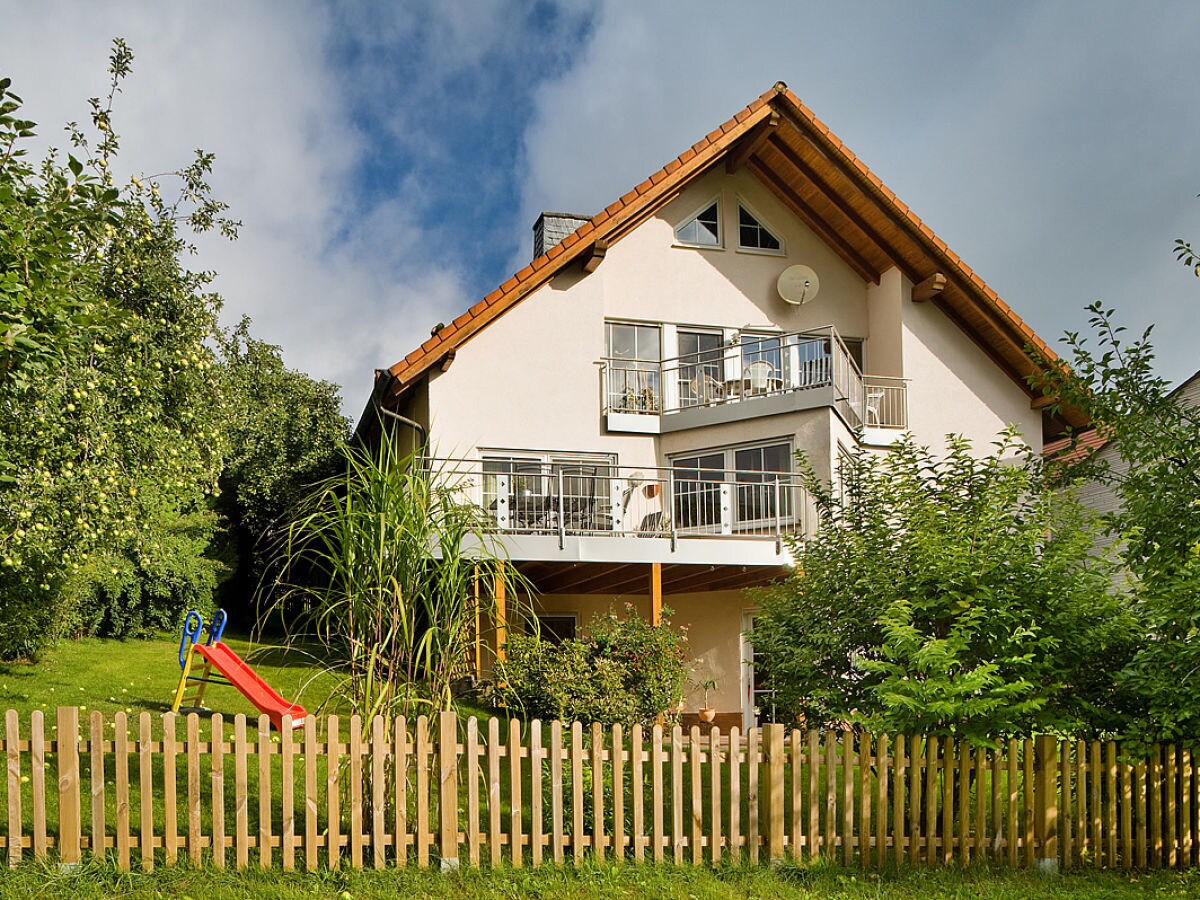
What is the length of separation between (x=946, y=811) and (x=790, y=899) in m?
1.73

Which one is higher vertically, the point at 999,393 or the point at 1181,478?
the point at 999,393

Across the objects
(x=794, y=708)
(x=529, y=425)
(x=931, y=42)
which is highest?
(x=931, y=42)

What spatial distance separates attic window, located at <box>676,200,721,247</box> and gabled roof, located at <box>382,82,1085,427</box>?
0.78m

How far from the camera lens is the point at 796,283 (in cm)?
2069

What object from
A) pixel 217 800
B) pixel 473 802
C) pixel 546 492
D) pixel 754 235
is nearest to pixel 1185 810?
pixel 473 802

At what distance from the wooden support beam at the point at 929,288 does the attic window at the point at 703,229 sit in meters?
3.96

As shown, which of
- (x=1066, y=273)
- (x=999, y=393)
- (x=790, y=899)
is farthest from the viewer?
(x=999, y=393)

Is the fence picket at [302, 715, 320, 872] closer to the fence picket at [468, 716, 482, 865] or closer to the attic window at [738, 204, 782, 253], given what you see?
the fence picket at [468, 716, 482, 865]

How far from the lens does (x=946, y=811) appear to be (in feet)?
27.4

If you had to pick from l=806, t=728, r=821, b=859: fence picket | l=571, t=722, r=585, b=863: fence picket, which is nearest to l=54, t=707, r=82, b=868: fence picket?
l=571, t=722, r=585, b=863: fence picket

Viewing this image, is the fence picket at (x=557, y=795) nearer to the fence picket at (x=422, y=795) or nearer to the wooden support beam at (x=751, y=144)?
the fence picket at (x=422, y=795)

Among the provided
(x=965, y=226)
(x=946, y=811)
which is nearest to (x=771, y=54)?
(x=965, y=226)

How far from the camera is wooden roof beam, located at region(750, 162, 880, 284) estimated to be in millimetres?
21047

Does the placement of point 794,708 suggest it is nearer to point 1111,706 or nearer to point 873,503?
point 873,503
